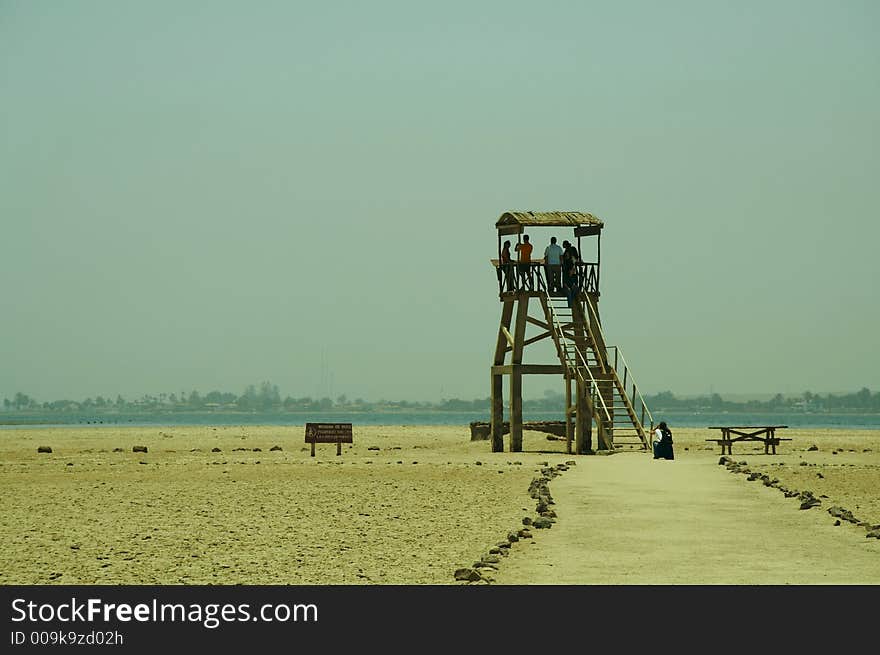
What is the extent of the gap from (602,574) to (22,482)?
1880 centimetres

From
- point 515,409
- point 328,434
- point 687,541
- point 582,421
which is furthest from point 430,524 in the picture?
point 328,434

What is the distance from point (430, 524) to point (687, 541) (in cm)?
433

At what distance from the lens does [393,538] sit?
60.7 feet

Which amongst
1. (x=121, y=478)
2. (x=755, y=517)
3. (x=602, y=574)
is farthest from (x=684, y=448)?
(x=602, y=574)

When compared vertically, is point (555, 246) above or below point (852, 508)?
above

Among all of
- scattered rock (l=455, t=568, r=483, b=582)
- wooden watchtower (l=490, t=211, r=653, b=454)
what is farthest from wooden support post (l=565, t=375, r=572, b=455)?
scattered rock (l=455, t=568, r=483, b=582)

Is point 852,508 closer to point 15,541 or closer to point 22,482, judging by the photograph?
point 15,541

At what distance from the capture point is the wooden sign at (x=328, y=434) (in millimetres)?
41906

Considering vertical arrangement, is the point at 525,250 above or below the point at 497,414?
above

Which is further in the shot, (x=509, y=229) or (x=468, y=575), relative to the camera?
(x=509, y=229)

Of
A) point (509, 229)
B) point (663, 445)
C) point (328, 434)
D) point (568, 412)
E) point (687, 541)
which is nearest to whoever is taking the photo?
point (687, 541)

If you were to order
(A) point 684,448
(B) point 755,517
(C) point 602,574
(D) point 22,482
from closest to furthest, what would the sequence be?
(C) point 602,574
(B) point 755,517
(D) point 22,482
(A) point 684,448

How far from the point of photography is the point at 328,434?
42.7m

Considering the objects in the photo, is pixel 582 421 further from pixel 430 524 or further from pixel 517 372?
pixel 430 524
